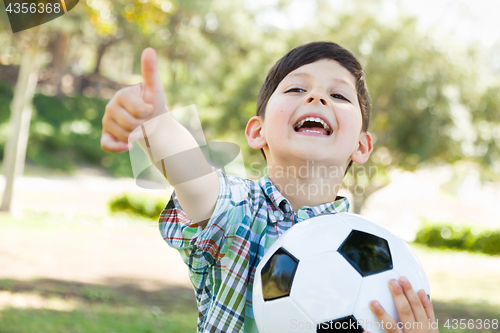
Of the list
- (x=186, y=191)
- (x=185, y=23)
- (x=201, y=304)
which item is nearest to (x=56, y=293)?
(x=201, y=304)

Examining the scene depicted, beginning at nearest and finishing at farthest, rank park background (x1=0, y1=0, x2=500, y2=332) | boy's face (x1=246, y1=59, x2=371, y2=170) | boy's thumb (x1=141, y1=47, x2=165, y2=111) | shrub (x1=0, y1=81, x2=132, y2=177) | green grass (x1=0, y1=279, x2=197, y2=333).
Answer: boy's thumb (x1=141, y1=47, x2=165, y2=111)
boy's face (x1=246, y1=59, x2=371, y2=170)
green grass (x1=0, y1=279, x2=197, y2=333)
park background (x1=0, y1=0, x2=500, y2=332)
shrub (x1=0, y1=81, x2=132, y2=177)

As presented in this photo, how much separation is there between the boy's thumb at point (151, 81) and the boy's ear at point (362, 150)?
3.12ft

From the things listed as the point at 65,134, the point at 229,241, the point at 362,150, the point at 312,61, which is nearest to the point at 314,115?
the point at 312,61

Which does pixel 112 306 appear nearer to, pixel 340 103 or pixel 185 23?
pixel 340 103

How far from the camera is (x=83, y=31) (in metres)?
23.0

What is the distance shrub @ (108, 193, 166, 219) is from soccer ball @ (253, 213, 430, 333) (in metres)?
11.7

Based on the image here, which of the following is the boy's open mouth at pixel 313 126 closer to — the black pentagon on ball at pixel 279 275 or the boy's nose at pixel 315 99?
the boy's nose at pixel 315 99

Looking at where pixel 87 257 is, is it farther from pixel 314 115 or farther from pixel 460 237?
pixel 460 237

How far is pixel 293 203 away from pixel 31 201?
40.2 feet

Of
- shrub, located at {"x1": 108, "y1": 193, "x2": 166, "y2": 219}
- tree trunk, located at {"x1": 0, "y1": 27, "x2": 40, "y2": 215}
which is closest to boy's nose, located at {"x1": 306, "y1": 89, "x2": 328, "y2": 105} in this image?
tree trunk, located at {"x1": 0, "y1": 27, "x2": 40, "y2": 215}

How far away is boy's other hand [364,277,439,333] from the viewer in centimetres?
134

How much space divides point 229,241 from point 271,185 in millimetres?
302

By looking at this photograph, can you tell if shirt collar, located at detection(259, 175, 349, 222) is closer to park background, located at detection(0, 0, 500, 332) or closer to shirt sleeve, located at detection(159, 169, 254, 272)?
shirt sleeve, located at detection(159, 169, 254, 272)

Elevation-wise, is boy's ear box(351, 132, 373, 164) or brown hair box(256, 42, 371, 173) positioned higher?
brown hair box(256, 42, 371, 173)
